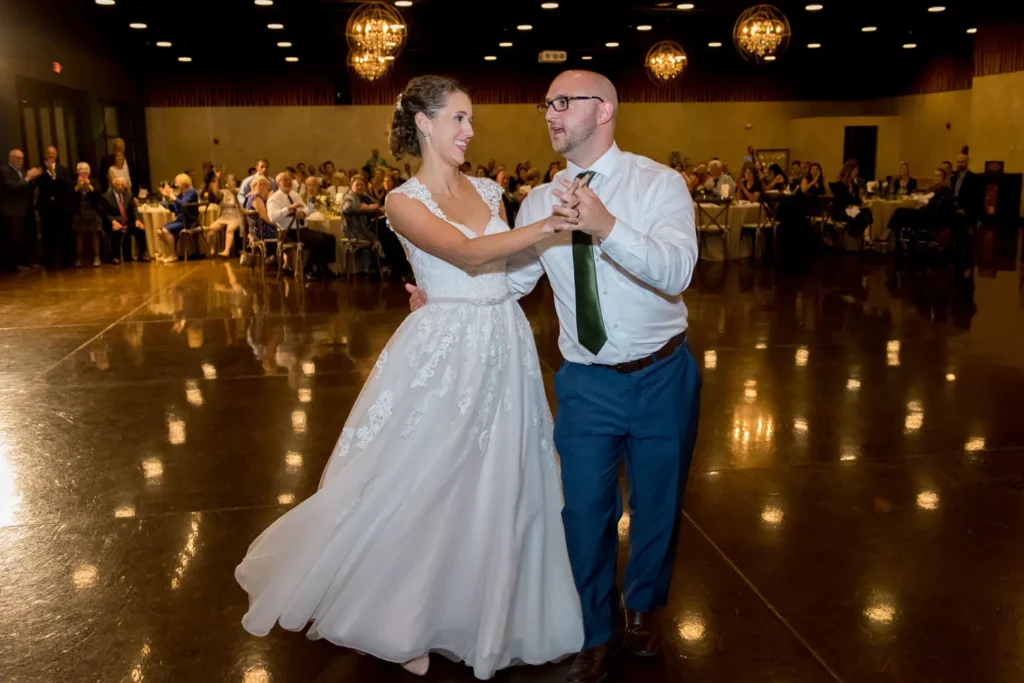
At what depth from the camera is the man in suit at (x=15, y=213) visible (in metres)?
11.0

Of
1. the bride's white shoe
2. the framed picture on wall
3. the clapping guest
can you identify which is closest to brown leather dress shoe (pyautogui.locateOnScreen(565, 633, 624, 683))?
the bride's white shoe

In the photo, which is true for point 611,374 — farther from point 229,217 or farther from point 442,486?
point 229,217

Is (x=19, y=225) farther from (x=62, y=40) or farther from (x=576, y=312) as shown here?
(x=576, y=312)

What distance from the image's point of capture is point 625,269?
2.03 meters

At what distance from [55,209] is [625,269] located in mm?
11430

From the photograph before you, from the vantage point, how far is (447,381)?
238 centimetres

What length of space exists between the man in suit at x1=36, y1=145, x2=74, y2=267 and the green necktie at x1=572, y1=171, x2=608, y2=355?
11.1 meters

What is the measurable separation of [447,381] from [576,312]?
0.40m

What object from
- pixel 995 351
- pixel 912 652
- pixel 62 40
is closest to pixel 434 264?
pixel 912 652

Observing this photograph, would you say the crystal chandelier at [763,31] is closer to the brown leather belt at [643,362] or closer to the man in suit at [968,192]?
the man in suit at [968,192]

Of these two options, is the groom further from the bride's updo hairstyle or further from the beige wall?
the beige wall

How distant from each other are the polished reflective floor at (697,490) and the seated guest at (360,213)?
258 centimetres

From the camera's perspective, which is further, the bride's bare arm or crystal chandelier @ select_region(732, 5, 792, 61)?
crystal chandelier @ select_region(732, 5, 792, 61)

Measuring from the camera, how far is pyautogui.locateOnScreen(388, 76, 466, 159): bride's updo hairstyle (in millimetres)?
2359
